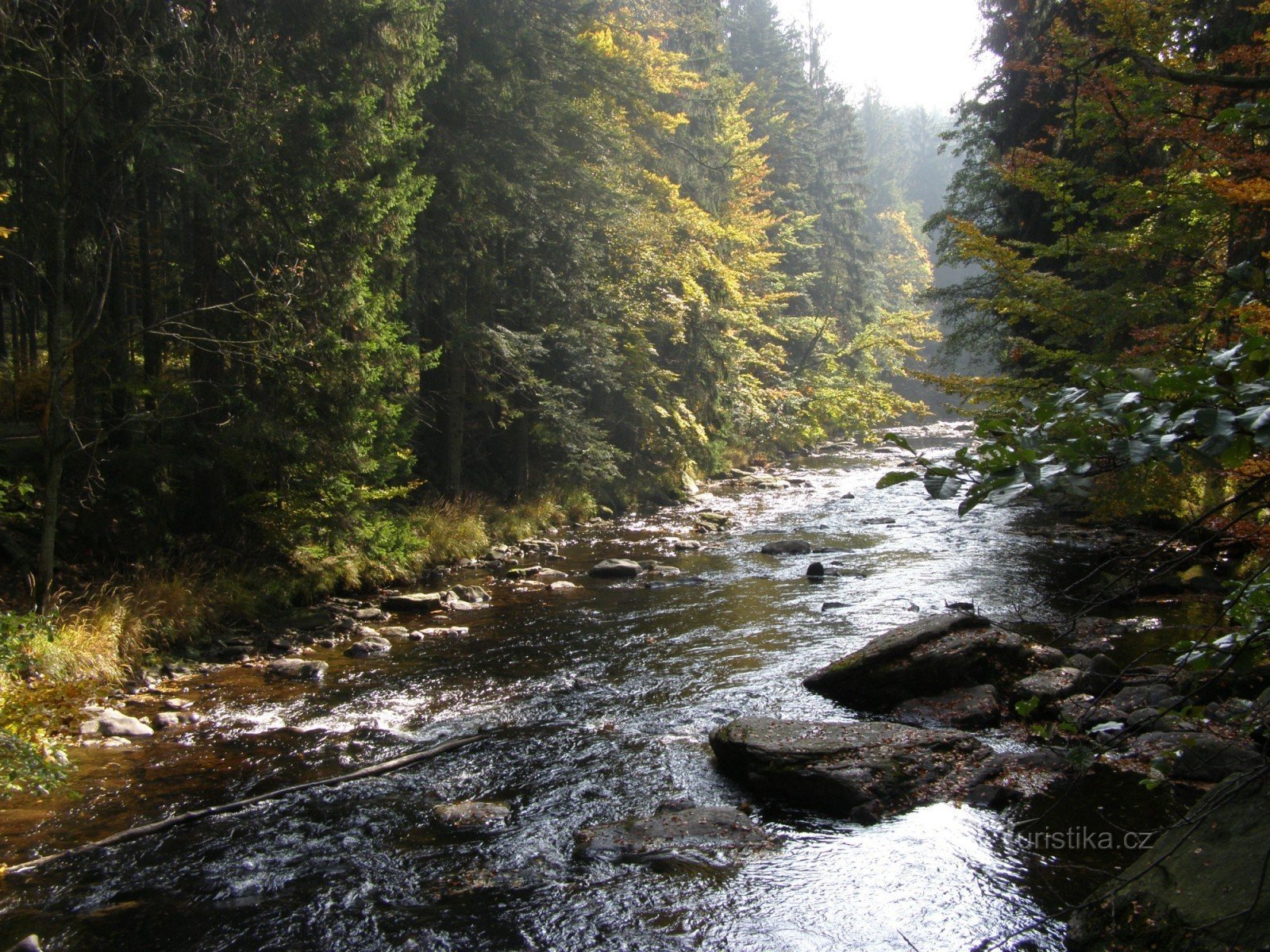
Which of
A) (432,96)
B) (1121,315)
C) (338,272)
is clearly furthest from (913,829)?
(432,96)

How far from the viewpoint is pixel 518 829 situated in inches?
228

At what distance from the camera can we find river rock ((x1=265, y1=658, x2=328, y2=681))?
29.5 ft

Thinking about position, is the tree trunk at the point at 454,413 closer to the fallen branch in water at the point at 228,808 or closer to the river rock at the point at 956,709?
the fallen branch in water at the point at 228,808

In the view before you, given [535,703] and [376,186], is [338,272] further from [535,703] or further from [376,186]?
[535,703]

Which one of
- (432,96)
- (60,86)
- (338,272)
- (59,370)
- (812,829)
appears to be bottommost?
(812,829)

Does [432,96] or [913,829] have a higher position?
[432,96]

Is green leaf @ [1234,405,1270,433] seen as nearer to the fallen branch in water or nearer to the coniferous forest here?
the fallen branch in water

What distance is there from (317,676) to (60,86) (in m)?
6.56

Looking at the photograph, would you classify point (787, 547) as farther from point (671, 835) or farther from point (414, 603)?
point (671, 835)

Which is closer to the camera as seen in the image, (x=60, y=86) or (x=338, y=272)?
(x=60, y=86)

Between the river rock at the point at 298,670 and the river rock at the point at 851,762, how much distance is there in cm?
470

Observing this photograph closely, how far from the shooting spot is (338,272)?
36.9ft

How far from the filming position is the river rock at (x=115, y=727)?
23.9ft

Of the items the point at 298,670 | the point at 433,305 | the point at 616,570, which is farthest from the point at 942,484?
the point at 433,305
